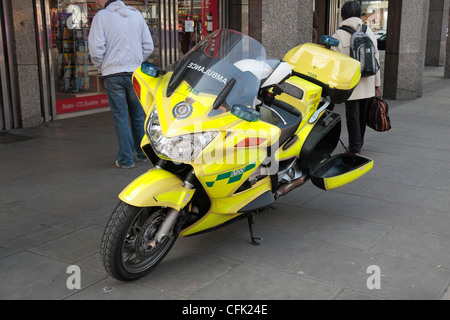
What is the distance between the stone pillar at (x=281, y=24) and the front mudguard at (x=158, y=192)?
454 centimetres

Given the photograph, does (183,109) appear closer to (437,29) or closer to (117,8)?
(117,8)

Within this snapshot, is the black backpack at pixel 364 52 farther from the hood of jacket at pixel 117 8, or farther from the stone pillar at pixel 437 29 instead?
the stone pillar at pixel 437 29

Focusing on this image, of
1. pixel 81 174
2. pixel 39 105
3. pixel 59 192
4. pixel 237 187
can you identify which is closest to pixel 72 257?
pixel 237 187

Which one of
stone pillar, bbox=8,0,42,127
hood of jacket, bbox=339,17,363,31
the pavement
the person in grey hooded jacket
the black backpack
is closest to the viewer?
the pavement

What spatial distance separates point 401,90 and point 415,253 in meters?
8.77

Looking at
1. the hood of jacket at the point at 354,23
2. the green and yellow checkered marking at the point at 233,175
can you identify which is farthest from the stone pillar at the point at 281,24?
the green and yellow checkered marking at the point at 233,175

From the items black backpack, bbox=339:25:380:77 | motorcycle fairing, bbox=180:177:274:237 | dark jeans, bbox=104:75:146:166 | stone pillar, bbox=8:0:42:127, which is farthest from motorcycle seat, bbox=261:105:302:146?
stone pillar, bbox=8:0:42:127

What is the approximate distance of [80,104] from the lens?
9.86 metres

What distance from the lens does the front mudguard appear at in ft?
10.7

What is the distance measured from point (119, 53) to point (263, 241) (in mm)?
2966

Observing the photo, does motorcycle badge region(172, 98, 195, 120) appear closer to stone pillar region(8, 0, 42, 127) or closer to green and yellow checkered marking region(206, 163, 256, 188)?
green and yellow checkered marking region(206, 163, 256, 188)

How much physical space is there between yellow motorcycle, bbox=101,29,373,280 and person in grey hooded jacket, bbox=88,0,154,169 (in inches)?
87.8

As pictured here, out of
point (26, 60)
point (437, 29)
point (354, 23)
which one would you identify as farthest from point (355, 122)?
point (437, 29)
